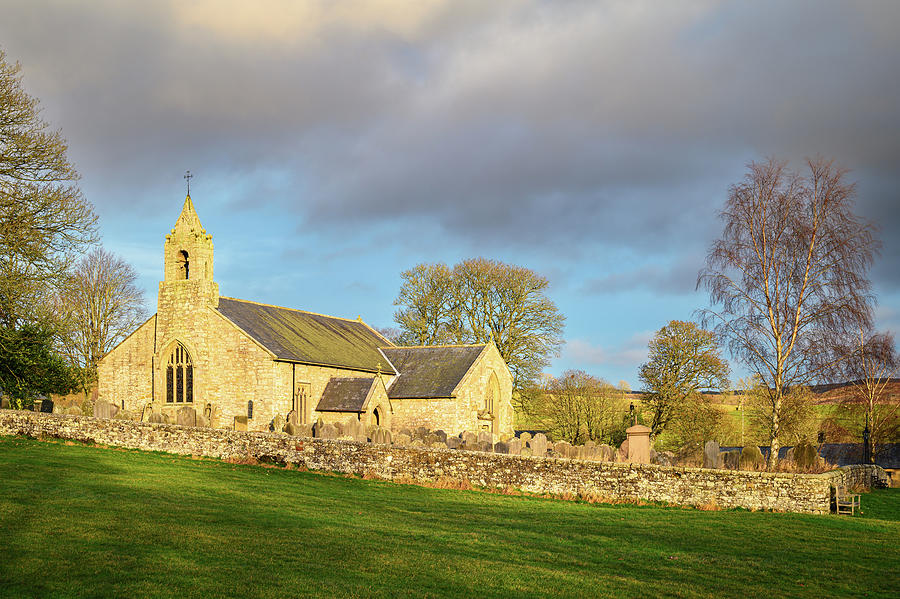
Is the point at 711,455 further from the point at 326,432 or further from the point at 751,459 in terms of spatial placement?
the point at 326,432

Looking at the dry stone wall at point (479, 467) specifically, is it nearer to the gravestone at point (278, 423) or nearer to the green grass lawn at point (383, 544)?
the green grass lawn at point (383, 544)

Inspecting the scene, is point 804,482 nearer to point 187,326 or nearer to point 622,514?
point 622,514

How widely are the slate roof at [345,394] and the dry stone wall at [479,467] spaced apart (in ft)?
42.1

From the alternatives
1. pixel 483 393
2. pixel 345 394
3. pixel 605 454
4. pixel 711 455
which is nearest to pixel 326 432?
pixel 605 454

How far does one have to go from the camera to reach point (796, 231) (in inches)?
1075

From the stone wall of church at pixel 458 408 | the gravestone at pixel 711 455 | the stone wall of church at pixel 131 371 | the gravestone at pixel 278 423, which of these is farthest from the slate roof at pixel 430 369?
the gravestone at pixel 711 455

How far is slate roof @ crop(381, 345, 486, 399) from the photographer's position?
4119 centimetres

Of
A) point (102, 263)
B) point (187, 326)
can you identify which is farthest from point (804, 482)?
point (102, 263)

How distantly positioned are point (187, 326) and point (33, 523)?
92.2 ft

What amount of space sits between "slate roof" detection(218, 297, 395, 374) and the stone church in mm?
106

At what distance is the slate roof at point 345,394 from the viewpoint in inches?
1505

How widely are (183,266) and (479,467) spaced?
79.7 ft

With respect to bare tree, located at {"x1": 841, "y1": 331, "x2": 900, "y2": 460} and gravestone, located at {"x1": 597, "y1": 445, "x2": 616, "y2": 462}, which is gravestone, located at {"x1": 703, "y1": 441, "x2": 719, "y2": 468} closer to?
gravestone, located at {"x1": 597, "y1": 445, "x2": 616, "y2": 462}

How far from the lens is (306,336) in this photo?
140 feet
